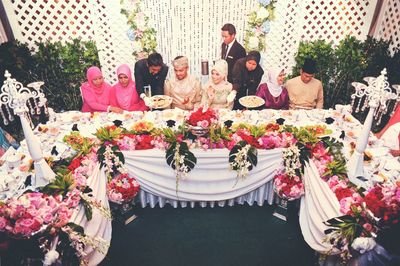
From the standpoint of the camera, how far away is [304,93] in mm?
4809

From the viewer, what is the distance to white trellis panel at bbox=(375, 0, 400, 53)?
553 centimetres

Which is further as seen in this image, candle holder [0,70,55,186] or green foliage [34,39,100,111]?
green foliage [34,39,100,111]

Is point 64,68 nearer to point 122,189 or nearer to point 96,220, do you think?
point 122,189

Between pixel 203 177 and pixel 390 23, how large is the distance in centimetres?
450

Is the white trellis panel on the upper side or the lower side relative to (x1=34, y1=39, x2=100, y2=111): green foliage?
upper

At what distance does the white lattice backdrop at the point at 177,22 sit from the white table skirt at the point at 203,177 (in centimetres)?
307

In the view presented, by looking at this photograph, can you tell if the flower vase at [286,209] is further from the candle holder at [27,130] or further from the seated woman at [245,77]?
the candle holder at [27,130]

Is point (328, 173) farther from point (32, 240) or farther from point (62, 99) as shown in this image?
point (62, 99)

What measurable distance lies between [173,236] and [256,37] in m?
3.94

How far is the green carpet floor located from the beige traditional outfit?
170 cm

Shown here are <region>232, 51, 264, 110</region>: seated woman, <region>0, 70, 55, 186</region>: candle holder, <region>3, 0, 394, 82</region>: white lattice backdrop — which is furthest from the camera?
<region>3, 0, 394, 82</region>: white lattice backdrop

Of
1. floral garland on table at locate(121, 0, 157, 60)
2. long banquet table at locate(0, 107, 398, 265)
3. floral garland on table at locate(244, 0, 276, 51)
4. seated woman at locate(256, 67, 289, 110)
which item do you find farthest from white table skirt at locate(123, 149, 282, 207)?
floral garland on table at locate(244, 0, 276, 51)

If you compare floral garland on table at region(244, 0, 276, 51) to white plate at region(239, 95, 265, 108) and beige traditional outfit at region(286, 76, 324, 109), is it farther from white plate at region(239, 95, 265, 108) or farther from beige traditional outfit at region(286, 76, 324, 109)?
white plate at region(239, 95, 265, 108)

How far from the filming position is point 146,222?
382cm
